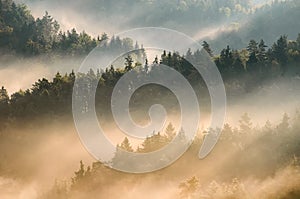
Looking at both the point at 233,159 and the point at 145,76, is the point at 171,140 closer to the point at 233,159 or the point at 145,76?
the point at 233,159

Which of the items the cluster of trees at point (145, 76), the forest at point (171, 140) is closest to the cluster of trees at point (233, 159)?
the forest at point (171, 140)

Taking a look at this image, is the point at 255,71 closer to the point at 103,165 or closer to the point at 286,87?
the point at 286,87

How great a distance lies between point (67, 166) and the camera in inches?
4754

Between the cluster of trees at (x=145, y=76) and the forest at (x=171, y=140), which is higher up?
the cluster of trees at (x=145, y=76)

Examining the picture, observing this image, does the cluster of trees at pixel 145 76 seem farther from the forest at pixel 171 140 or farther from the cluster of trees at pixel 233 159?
the cluster of trees at pixel 233 159

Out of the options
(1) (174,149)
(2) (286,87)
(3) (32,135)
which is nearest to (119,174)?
(1) (174,149)

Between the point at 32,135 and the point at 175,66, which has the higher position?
the point at 175,66

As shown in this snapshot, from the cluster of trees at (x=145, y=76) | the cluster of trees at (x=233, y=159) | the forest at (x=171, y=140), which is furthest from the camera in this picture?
the cluster of trees at (x=145, y=76)

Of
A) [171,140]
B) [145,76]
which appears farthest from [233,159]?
[145,76]

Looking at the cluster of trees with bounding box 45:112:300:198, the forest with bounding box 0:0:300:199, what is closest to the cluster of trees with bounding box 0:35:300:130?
the forest with bounding box 0:0:300:199

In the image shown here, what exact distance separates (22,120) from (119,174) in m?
50.5

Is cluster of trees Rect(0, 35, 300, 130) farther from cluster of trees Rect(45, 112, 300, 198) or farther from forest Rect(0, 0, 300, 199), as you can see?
cluster of trees Rect(45, 112, 300, 198)

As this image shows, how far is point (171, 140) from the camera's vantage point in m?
92.6

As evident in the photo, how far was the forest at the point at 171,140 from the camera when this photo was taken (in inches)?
3302
